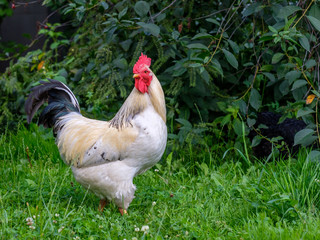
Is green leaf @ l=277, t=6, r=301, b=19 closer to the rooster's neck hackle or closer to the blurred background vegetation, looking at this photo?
the blurred background vegetation

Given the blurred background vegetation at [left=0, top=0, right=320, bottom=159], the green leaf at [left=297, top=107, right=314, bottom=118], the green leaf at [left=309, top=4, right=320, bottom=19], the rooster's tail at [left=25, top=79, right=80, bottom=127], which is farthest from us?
the blurred background vegetation at [left=0, top=0, right=320, bottom=159]

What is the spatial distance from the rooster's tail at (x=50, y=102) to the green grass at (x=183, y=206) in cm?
53

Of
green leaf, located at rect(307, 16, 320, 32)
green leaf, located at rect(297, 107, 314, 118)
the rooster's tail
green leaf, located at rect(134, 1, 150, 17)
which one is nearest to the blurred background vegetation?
green leaf, located at rect(134, 1, 150, 17)

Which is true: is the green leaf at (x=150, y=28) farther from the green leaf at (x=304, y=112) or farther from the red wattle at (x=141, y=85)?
the green leaf at (x=304, y=112)

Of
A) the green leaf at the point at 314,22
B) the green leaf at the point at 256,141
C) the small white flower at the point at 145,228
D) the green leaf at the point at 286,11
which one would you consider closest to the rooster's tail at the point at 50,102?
the small white flower at the point at 145,228

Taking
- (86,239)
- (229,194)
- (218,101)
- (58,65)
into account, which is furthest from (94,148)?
(58,65)

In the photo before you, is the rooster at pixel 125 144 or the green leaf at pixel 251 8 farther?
the green leaf at pixel 251 8

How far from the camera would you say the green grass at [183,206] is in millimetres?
2977

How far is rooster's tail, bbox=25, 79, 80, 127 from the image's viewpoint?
3838 millimetres

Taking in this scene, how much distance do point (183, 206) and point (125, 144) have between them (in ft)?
2.17

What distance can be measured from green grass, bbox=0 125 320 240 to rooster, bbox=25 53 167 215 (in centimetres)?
19

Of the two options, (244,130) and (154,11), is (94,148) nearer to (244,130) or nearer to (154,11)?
(244,130)

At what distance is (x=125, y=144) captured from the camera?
3.30m

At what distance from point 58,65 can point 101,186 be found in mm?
2970
